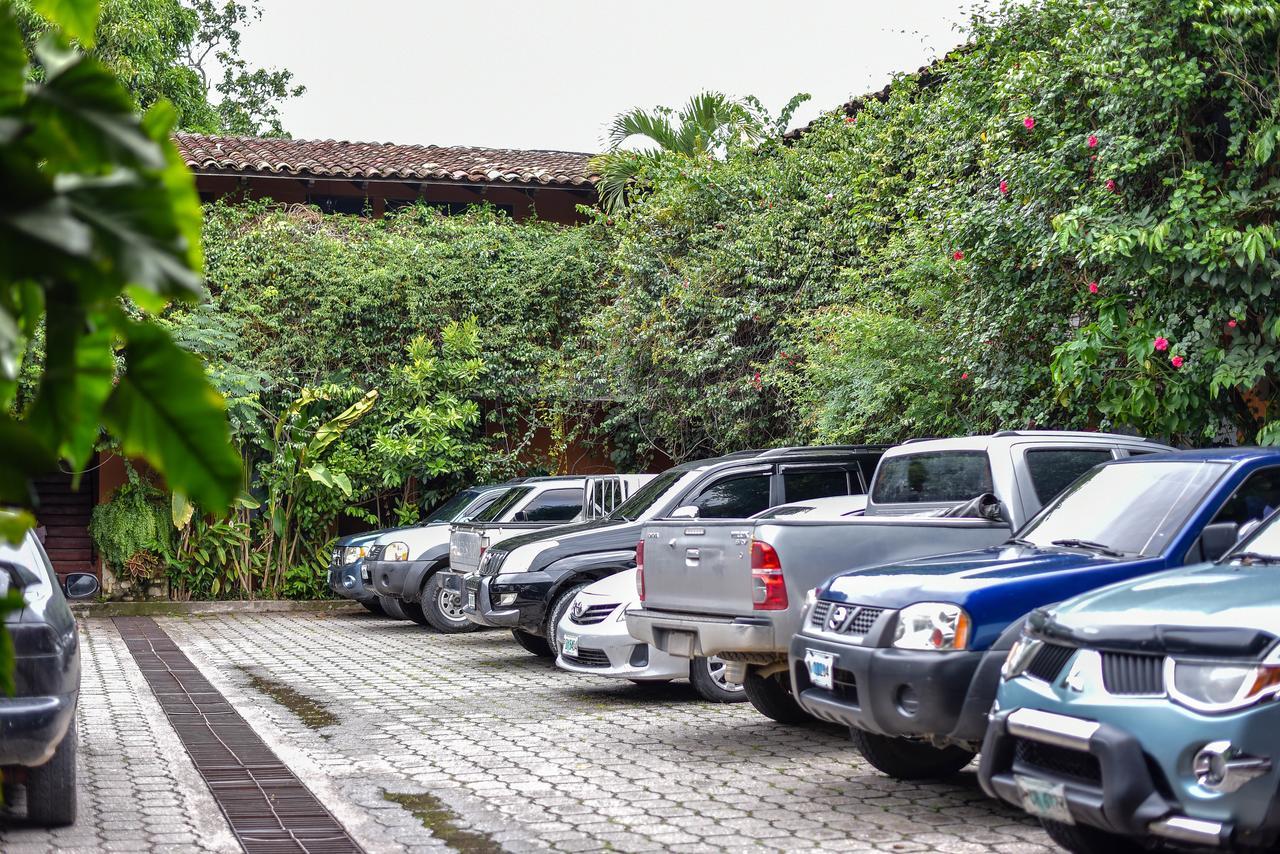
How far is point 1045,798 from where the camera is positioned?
4938 mm

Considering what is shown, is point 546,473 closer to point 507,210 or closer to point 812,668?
point 507,210

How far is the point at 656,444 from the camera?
838 inches

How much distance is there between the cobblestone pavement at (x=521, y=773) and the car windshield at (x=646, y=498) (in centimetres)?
157

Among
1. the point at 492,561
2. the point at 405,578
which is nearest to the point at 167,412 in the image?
the point at 492,561

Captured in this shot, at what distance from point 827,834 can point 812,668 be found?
0.92 meters

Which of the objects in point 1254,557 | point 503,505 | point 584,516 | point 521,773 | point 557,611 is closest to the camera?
point 1254,557

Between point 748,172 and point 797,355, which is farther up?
point 748,172

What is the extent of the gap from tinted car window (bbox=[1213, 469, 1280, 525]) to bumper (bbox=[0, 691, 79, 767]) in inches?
224

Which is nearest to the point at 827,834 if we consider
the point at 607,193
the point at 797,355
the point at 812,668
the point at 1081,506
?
the point at 812,668

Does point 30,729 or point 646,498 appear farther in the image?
point 646,498

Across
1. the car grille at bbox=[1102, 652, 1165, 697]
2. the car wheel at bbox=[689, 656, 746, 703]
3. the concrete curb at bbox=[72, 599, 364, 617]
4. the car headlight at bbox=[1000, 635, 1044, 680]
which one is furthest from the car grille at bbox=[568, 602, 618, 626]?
the concrete curb at bbox=[72, 599, 364, 617]

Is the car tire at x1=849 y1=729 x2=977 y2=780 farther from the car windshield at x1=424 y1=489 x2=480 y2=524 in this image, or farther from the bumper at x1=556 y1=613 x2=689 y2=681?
the car windshield at x1=424 y1=489 x2=480 y2=524

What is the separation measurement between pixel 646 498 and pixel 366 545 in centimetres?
676

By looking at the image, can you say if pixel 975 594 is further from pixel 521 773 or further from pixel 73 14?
pixel 73 14
